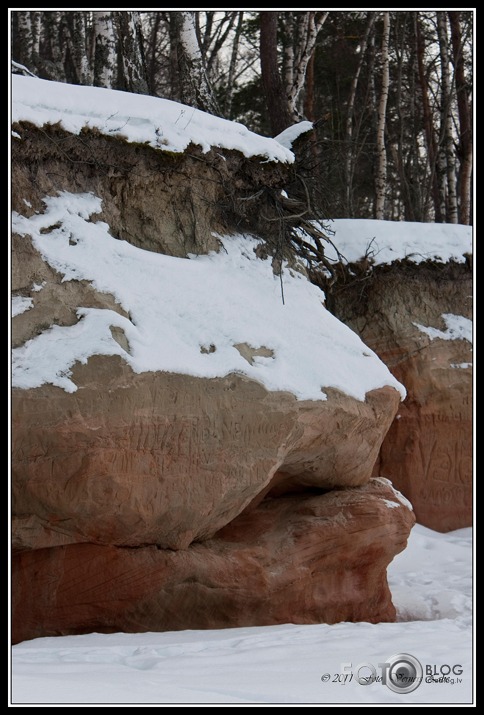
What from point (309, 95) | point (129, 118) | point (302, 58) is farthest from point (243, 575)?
point (309, 95)

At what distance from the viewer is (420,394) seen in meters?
10.7

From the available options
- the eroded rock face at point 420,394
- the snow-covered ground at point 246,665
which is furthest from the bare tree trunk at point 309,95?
the snow-covered ground at point 246,665

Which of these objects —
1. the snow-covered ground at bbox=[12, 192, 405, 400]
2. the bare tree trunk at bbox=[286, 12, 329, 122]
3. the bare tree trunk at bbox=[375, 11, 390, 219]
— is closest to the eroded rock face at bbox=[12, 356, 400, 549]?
the snow-covered ground at bbox=[12, 192, 405, 400]

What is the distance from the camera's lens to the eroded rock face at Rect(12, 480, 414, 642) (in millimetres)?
5902

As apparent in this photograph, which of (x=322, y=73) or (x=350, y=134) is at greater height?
(x=322, y=73)

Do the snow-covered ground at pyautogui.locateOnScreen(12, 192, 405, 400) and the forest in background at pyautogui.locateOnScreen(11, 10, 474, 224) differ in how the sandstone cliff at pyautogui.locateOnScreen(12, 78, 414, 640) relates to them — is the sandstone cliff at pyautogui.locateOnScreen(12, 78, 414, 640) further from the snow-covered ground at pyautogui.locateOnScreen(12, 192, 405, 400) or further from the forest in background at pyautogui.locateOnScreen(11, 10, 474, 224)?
the forest in background at pyautogui.locateOnScreen(11, 10, 474, 224)

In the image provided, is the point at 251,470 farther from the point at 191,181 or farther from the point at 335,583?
the point at 191,181

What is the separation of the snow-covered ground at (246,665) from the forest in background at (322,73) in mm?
4156

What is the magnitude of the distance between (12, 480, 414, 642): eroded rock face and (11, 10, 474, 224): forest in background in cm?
312

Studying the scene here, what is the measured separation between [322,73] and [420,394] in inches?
397

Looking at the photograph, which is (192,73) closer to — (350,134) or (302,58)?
(302,58)

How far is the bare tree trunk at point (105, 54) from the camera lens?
9.84 meters

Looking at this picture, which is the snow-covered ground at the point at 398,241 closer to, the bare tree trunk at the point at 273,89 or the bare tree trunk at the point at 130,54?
the bare tree trunk at the point at 273,89

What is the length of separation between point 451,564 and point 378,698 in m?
5.40
